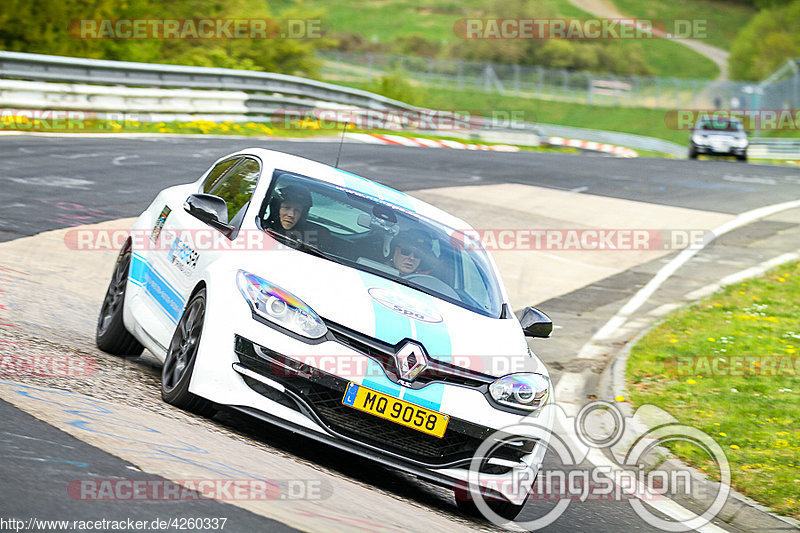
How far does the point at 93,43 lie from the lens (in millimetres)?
27484

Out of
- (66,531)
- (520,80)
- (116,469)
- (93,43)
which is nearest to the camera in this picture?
(66,531)

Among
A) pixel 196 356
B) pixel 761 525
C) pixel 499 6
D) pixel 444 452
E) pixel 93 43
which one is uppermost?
pixel 499 6

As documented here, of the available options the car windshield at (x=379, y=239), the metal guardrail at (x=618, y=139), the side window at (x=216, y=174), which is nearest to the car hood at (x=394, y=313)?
the car windshield at (x=379, y=239)

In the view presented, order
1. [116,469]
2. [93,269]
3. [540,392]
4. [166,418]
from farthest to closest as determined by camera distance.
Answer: [93,269] → [540,392] → [166,418] → [116,469]

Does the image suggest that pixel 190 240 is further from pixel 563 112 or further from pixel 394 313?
pixel 563 112

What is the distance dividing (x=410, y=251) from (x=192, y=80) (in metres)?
18.1

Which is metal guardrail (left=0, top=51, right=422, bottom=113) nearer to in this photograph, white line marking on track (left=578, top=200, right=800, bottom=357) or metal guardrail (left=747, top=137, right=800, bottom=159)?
white line marking on track (left=578, top=200, right=800, bottom=357)

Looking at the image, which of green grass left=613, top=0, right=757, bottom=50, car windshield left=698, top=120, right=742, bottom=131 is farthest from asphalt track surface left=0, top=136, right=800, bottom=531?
green grass left=613, top=0, right=757, bottom=50

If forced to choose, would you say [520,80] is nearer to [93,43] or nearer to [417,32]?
[93,43]

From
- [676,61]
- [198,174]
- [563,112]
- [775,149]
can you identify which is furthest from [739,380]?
[676,61]

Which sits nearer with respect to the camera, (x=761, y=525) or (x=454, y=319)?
(x=454, y=319)

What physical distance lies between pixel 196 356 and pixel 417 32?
110755 mm

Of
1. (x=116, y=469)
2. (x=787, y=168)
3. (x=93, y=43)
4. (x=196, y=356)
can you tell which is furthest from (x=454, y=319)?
(x=787, y=168)

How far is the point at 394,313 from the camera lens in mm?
5512
